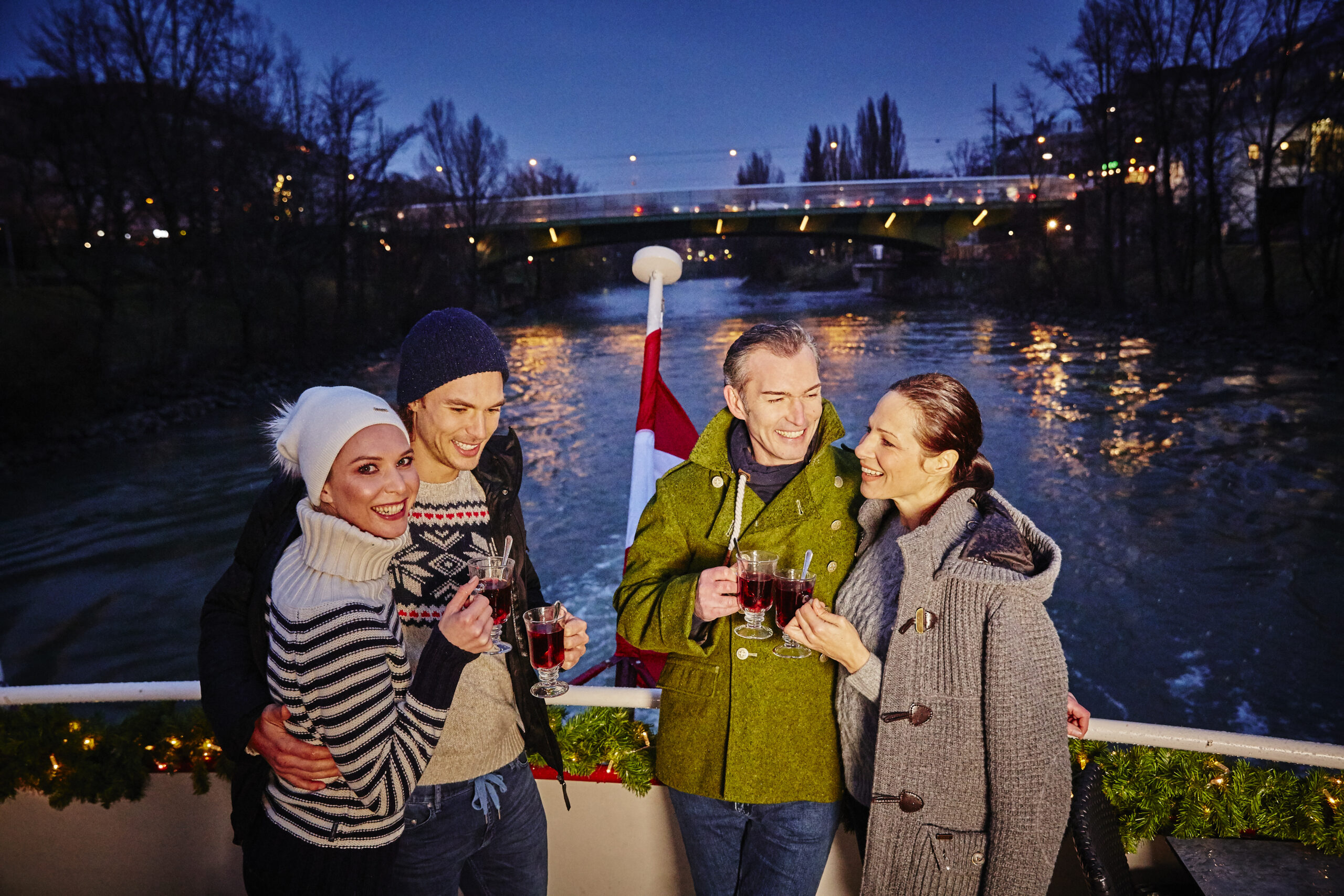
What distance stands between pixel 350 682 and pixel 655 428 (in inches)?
143

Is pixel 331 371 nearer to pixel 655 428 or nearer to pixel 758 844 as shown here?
pixel 655 428

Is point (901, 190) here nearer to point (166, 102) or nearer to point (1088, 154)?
point (1088, 154)

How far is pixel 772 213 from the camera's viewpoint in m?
37.2

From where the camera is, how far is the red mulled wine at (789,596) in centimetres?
208

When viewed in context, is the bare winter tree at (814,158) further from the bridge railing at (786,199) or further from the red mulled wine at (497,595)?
the red mulled wine at (497,595)

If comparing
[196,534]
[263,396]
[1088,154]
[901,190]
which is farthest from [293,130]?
[1088,154]

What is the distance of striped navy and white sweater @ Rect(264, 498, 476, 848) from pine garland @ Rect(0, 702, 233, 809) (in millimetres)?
1346

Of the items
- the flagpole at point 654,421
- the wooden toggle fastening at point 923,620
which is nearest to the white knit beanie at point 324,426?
the wooden toggle fastening at point 923,620

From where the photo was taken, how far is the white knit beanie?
180cm

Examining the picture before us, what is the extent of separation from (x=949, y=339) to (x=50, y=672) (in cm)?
2864

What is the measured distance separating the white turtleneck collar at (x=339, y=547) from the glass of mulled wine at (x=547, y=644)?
1.79ft

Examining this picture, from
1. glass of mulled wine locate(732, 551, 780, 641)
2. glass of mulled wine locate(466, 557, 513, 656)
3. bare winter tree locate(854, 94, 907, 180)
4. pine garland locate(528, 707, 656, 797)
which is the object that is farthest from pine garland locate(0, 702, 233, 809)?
bare winter tree locate(854, 94, 907, 180)

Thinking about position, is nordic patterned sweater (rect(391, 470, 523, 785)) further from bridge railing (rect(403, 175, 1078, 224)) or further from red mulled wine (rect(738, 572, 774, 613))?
bridge railing (rect(403, 175, 1078, 224))

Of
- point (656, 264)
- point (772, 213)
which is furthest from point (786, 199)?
point (656, 264)
